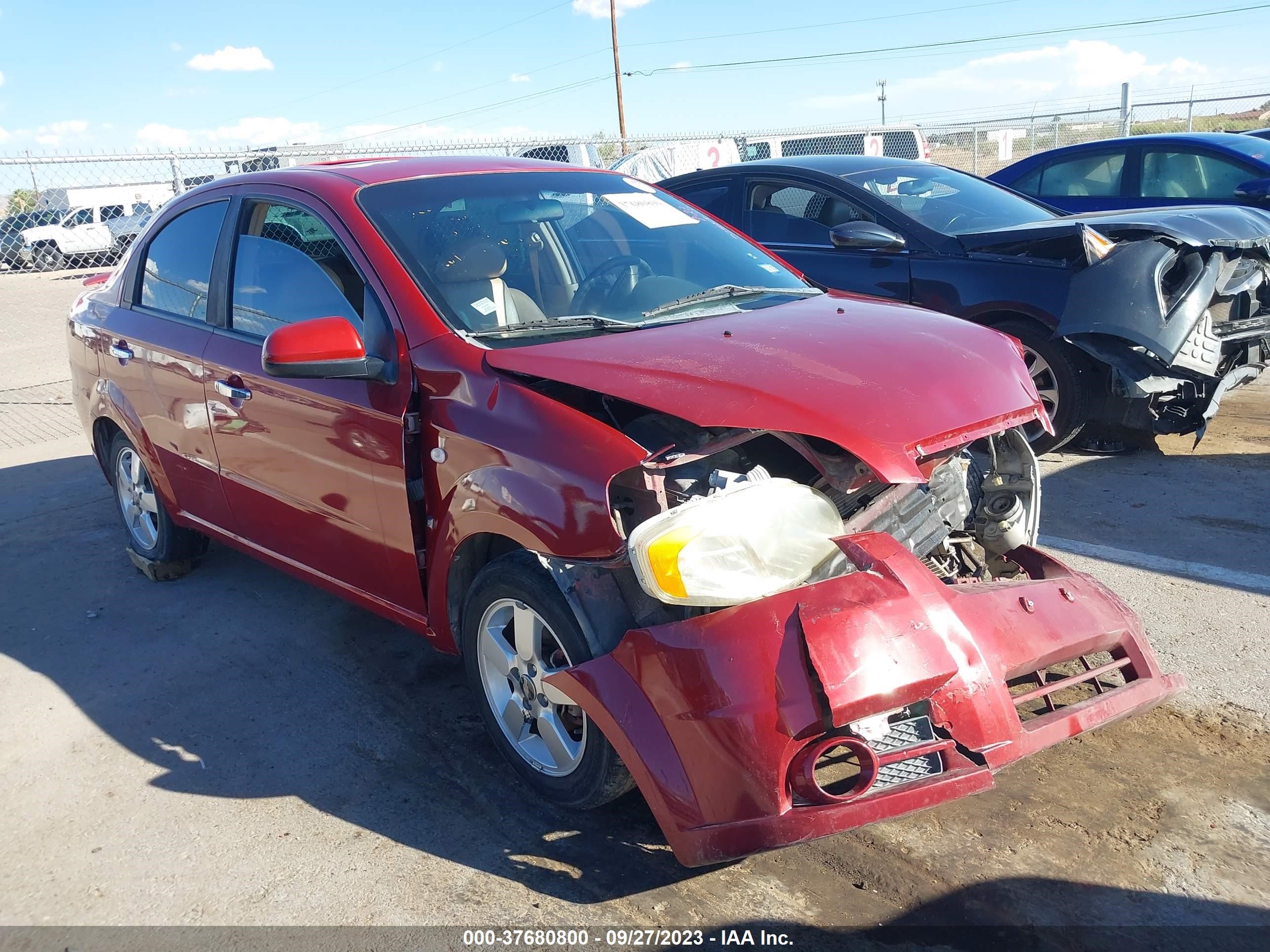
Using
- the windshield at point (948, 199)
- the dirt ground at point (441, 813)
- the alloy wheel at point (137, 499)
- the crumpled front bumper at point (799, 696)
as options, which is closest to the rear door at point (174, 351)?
the alloy wheel at point (137, 499)

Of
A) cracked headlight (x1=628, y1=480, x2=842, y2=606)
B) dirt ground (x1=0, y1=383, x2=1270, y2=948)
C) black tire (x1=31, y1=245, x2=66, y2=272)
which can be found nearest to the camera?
cracked headlight (x1=628, y1=480, x2=842, y2=606)

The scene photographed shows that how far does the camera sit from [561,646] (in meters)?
2.81

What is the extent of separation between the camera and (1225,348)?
568cm

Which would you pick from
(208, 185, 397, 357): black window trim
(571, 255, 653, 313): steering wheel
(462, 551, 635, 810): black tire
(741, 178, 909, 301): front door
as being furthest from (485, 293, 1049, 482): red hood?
(741, 178, 909, 301): front door

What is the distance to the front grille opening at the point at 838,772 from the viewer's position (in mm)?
2402

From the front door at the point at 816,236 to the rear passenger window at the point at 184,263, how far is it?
3.44 meters

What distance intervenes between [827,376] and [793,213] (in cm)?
436

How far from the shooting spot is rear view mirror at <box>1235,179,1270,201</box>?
841 centimetres

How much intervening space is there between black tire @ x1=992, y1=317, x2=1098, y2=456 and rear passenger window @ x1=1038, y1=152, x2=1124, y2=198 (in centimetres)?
461

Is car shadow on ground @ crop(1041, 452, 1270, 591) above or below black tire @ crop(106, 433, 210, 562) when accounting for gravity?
below

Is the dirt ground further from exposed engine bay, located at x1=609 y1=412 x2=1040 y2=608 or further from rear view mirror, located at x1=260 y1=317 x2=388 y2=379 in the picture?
rear view mirror, located at x1=260 y1=317 x2=388 y2=379

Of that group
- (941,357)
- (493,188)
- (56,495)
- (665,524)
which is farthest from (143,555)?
(941,357)

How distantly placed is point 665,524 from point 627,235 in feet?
5.97

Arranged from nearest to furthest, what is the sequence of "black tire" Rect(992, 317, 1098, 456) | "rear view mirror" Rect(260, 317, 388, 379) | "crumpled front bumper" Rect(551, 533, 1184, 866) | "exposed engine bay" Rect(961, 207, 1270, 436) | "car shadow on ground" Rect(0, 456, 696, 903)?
"crumpled front bumper" Rect(551, 533, 1184, 866)
"car shadow on ground" Rect(0, 456, 696, 903)
"rear view mirror" Rect(260, 317, 388, 379)
"exposed engine bay" Rect(961, 207, 1270, 436)
"black tire" Rect(992, 317, 1098, 456)
